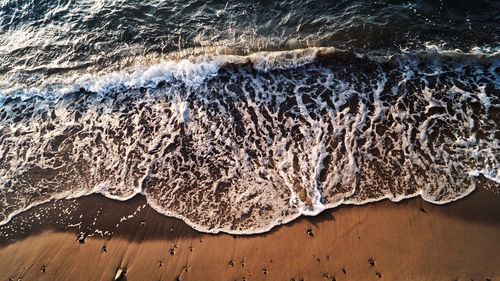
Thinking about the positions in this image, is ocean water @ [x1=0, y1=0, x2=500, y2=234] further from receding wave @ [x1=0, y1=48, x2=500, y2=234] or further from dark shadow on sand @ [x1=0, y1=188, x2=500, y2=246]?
dark shadow on sand @ [x1=0, y1=188, x2=500, y2=246]

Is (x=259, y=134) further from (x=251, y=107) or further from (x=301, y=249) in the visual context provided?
(x=301, y=249)

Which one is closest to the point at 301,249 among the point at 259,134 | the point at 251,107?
the point at 259,134

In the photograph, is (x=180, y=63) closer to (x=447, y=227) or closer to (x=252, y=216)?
(x=252, y=216)

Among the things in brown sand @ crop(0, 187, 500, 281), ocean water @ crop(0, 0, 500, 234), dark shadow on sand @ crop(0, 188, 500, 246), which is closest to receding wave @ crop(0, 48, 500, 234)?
ocean water @ crop(0, 0, 500, 234)

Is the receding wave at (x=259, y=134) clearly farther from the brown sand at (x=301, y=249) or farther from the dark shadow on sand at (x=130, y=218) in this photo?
the brown sand at (x=301, y=249)

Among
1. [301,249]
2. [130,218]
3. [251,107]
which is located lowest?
[130,218]

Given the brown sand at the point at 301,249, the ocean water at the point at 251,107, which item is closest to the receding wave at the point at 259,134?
the ocean water at the point at 251,107
